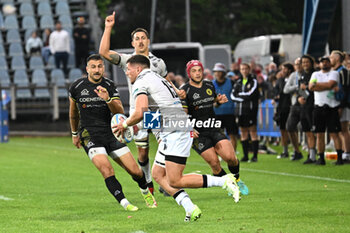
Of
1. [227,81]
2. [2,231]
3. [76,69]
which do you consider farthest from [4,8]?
[2,231]

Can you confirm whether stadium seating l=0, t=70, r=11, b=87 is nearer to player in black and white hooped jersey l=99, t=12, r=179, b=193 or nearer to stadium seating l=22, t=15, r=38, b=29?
stadium seating l=22, t=15, r=38, b=29

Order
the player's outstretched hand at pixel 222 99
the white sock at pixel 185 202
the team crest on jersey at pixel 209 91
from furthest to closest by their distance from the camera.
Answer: the team crest on jersey at pixel 209 91, the player's outstretched hand at pixel 222 99, the white sock at pixel 185 202

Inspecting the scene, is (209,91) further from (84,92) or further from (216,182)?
(216,182)

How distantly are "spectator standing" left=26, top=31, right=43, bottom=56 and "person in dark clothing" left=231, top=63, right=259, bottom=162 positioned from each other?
1600 centimetres

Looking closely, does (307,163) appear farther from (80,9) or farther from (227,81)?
(80,9)

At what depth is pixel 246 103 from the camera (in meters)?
18.5

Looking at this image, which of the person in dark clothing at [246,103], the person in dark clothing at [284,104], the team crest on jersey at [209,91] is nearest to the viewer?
the team crest on jersey at [209,91]

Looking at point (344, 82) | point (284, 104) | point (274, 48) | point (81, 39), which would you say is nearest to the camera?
point (344, 82)

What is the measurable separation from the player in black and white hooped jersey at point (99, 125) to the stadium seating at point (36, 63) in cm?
2217

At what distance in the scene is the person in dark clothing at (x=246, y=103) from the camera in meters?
18.5

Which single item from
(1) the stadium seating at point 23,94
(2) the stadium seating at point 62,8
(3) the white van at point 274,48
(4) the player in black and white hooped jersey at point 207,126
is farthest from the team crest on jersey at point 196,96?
(2) the stadium seating at point 62,8

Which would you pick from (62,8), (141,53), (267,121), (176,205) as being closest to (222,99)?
(141,53)

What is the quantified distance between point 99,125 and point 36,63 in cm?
2271

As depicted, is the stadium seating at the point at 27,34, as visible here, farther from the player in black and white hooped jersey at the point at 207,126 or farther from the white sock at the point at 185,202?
the white sock at the point at 185,202
